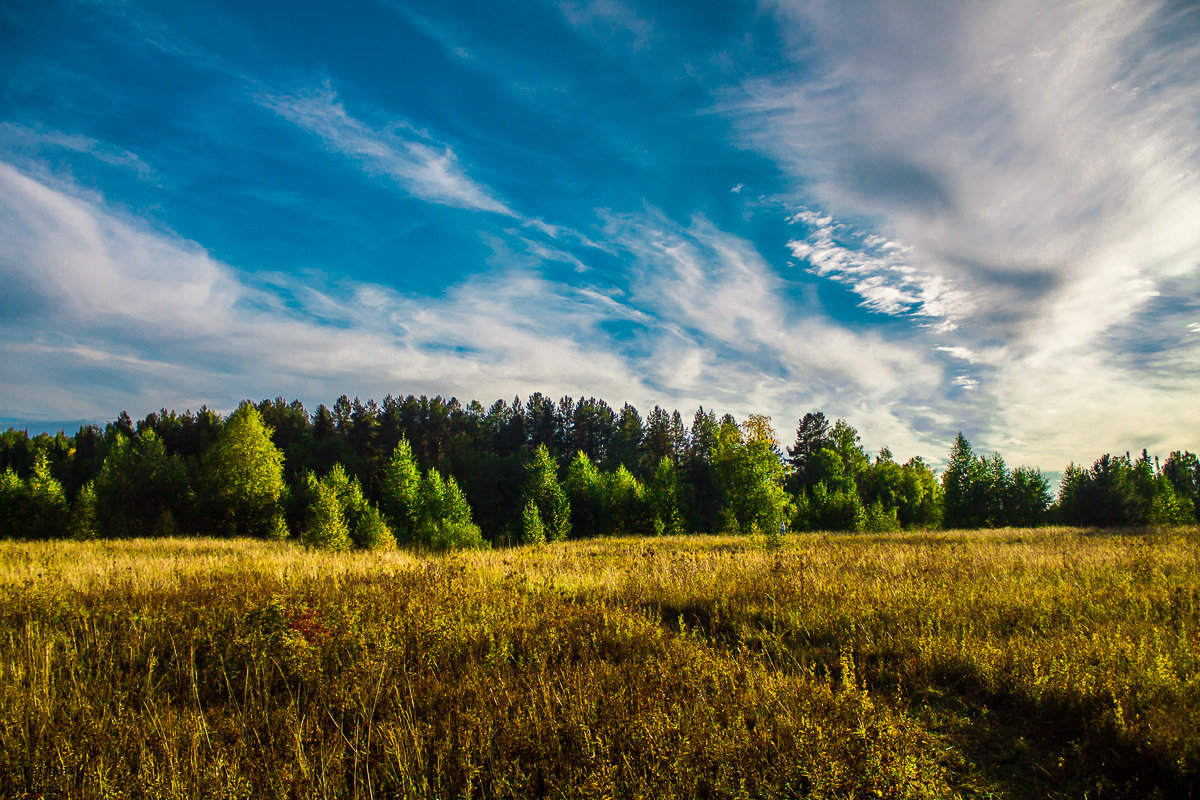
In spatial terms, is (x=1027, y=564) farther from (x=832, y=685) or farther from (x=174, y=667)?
(x=174, y=667)

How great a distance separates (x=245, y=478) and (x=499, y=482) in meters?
27.9

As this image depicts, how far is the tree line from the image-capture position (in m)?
35.1

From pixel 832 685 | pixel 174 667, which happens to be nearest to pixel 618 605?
pixel 832 685

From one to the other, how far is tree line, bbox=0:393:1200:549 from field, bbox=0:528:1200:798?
45.4 ft

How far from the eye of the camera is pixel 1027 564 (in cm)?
1048

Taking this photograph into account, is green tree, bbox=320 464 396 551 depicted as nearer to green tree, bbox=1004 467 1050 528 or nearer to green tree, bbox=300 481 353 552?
green tree, bbox=300 481 353 552

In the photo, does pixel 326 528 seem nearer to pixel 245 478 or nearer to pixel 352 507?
pixel 352 507

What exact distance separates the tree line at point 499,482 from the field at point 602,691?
45.4ft

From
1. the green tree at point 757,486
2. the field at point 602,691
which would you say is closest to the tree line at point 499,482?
the green tree at point 757,486

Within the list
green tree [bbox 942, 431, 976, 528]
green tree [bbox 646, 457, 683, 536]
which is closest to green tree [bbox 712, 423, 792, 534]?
green tree [bbox 646, 457, 683, 536]

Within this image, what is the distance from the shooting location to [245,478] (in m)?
36.9

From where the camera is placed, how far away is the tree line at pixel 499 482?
115ft

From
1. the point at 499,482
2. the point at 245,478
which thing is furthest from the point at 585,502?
the point at 245,478

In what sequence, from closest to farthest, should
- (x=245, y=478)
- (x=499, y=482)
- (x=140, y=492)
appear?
1. (x=245, y=478)
2. (x=140, y=492)
3. (x=499, y=482)
